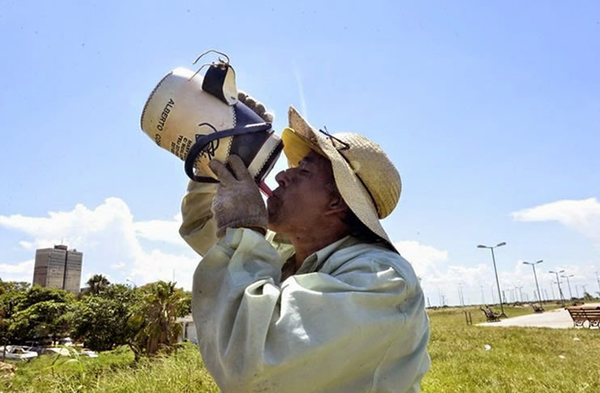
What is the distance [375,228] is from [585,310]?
24.0 metres

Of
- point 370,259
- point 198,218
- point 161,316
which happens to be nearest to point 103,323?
point 161,316

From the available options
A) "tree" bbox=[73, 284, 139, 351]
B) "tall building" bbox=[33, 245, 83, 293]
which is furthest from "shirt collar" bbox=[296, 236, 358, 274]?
"tall building" bbox=[33, 245, 83, 293]

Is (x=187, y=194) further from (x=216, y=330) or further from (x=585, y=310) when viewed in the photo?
(x=585, y=310)

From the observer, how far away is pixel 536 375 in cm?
696

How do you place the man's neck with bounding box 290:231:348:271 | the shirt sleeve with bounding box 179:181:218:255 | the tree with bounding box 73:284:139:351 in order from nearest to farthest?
the man's neck with bounding box 290:231:348:271
the shirt sleeve with bounding box 179:181:218:255
the tree with bounding box 73:284:139:351

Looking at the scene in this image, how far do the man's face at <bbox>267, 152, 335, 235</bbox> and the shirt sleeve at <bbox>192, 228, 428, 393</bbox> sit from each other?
0.31 meters

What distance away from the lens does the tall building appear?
117m

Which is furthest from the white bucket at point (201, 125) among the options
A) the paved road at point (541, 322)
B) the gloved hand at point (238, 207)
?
the paved road at point (541, 322)

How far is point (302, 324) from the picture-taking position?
1038 millimetres

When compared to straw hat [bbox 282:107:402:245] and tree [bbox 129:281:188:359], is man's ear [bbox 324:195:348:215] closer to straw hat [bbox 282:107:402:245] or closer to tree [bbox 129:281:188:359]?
straw hat [bbox 282:107:402:245]

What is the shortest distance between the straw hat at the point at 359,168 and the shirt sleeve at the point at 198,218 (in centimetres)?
52

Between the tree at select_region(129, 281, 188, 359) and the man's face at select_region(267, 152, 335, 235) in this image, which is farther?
the tree at select_region(129, 281, 188, 359)

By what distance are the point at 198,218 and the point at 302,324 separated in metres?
1.10

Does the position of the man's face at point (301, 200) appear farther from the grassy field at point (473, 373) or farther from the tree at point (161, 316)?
the tree at point (161, 316)
